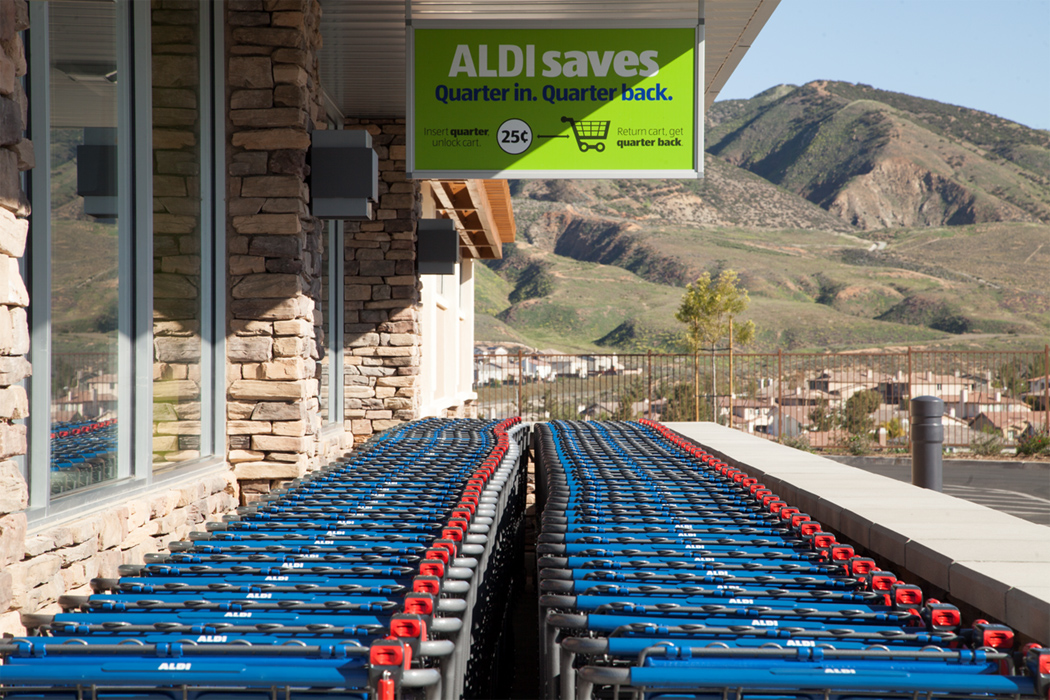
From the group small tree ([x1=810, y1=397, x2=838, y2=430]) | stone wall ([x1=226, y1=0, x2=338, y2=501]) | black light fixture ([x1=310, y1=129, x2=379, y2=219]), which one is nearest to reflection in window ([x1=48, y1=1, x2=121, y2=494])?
stone wall ([x1=226, y1=0, x2=338, y2=501])

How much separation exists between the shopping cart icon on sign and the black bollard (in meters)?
3.54

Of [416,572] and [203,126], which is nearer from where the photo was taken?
[416,572]

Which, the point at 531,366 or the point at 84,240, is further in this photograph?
the point at 531,366

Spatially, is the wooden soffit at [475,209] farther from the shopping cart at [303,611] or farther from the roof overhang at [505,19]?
the shopping cart at [303,611]

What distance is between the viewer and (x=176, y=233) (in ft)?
17.4

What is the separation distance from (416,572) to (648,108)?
3814 millimetres

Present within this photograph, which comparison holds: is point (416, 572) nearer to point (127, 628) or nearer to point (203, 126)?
point (127, 628)

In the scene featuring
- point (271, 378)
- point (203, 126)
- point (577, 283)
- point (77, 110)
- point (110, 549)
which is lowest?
point (110, 549)

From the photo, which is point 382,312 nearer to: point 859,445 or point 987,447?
point 859,445

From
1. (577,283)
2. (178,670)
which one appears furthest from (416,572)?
(577,283)

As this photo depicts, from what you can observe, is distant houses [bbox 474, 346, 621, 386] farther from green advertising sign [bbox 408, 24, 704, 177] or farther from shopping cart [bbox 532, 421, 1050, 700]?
shopping cart [bbox 532, 421, 1050, 700]

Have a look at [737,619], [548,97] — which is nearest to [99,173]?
[548,97]

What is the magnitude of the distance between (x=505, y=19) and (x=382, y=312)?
4.95m

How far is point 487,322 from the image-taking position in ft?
234
